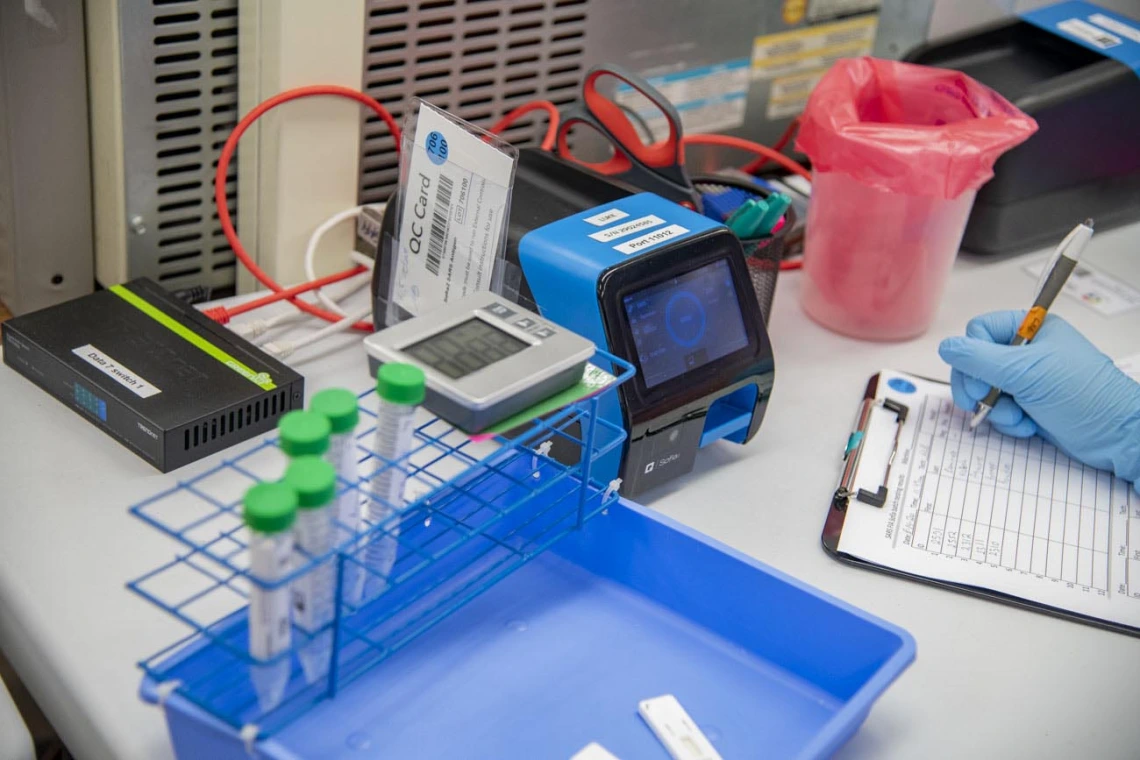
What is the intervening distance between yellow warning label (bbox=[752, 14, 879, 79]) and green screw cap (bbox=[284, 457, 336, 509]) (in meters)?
0.98

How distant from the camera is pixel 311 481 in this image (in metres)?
0.64

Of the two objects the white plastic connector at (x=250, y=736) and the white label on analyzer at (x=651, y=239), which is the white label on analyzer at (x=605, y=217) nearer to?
the white label on analyzer at (x=651, y=239)

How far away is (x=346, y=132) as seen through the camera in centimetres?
119

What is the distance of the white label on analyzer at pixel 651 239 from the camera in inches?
37.9

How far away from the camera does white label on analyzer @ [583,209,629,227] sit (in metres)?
1.00

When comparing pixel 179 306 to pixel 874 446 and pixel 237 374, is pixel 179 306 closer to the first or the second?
pixel 237 374

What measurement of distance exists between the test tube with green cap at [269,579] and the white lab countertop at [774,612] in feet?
0.39

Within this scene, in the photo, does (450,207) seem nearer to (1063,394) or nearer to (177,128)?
(177,128)

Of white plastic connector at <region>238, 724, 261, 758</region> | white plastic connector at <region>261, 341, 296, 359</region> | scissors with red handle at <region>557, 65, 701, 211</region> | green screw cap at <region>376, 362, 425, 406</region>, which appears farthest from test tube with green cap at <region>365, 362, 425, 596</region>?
scissors with red handle at <region>557, 65, 701, 211</region>

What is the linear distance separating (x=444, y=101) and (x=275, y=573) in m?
0.75

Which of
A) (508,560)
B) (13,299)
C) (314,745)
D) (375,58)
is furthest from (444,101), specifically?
(314,745)

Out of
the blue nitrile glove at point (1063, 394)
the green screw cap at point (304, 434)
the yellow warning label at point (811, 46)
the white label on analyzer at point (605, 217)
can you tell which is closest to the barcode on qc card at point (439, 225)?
the white label on analyzer at point (605, 217)

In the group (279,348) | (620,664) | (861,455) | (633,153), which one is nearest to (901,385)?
(861,455)

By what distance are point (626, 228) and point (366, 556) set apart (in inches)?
14.6
